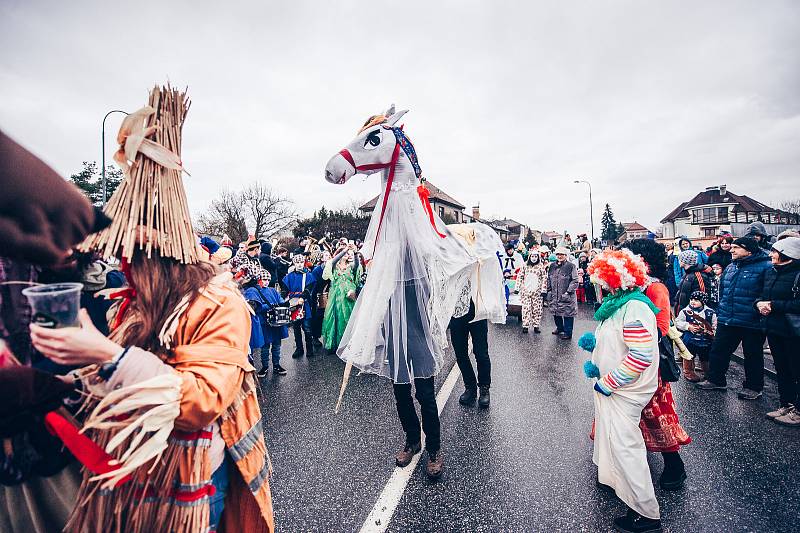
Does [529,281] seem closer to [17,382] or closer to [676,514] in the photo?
[676,514]

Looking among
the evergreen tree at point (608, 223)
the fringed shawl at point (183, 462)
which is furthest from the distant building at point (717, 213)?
the fringed shawl at point (183, 462)

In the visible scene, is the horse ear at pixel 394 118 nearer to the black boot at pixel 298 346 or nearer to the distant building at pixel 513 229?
the black boot at pixel 298 346

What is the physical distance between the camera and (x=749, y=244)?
442 cm

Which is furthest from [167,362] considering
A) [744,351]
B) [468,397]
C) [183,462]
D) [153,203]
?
[744,351]

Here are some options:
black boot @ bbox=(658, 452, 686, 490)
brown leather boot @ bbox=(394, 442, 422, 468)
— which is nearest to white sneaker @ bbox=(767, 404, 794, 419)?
black boot @ bbox=(658, 452, 686, 490)

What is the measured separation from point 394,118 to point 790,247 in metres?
4.52

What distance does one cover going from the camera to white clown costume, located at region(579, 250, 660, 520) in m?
2.39

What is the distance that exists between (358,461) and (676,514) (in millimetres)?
2325

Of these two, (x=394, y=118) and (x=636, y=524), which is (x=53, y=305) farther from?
(x=636, y=524)

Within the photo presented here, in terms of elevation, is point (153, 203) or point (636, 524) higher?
point (153, 203)

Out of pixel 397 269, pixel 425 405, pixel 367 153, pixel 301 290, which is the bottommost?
pixel 425 405

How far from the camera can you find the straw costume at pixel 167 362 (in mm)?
1130

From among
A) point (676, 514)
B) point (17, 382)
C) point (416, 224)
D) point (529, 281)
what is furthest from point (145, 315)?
point (529, 281)

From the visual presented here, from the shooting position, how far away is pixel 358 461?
3217mm
